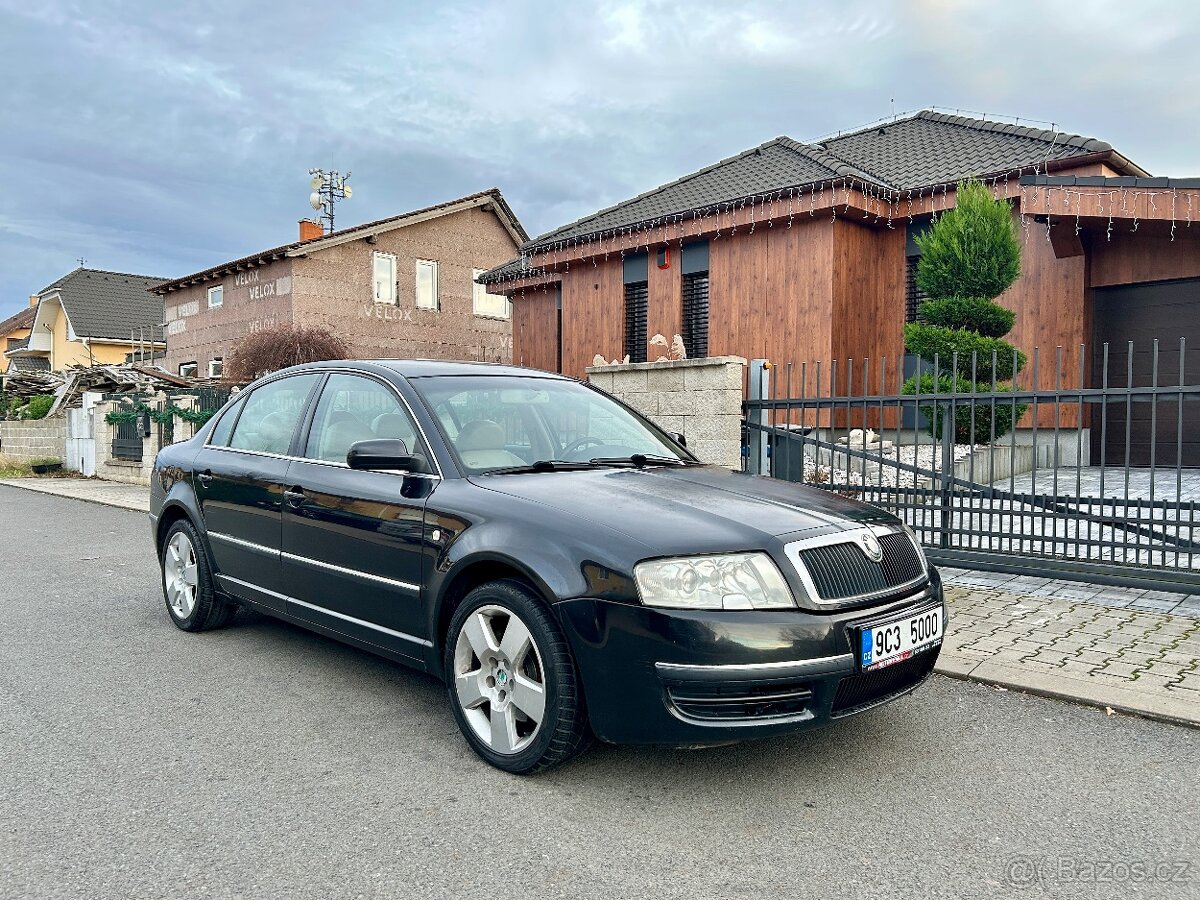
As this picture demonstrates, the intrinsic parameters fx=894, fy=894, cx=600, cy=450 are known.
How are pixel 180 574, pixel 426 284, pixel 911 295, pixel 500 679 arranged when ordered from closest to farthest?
pixel 500 679 < pixel 180 574 < pixel 911 295 < pixel 426 284

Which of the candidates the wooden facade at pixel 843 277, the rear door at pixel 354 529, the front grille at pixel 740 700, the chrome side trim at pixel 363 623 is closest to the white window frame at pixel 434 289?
the wooden facade at pixel 843 277

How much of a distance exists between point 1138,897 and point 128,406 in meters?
19.9

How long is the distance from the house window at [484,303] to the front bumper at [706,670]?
93.0 ft

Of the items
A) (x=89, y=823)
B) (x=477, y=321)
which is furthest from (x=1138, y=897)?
(x=477, y=321)

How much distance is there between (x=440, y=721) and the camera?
3.85 meters

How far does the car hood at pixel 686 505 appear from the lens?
3.11 metres

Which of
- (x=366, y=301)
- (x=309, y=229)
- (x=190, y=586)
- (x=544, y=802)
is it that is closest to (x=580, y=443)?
(x=544, y=802)

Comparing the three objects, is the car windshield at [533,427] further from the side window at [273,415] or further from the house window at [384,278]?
the house window at [384,278]

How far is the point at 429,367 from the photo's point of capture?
14.7 ft

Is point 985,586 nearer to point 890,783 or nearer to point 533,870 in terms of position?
point 890,783

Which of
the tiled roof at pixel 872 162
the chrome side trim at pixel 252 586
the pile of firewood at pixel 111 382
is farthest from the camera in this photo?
the pile of firewood at pixel 111 382

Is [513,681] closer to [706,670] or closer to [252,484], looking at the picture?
[706,670]

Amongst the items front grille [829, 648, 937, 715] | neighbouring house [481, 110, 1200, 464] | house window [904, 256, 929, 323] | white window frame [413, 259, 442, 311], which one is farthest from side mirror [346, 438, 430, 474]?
white window frame [413, 259, 442, 311]

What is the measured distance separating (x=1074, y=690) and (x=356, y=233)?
26.1 m
